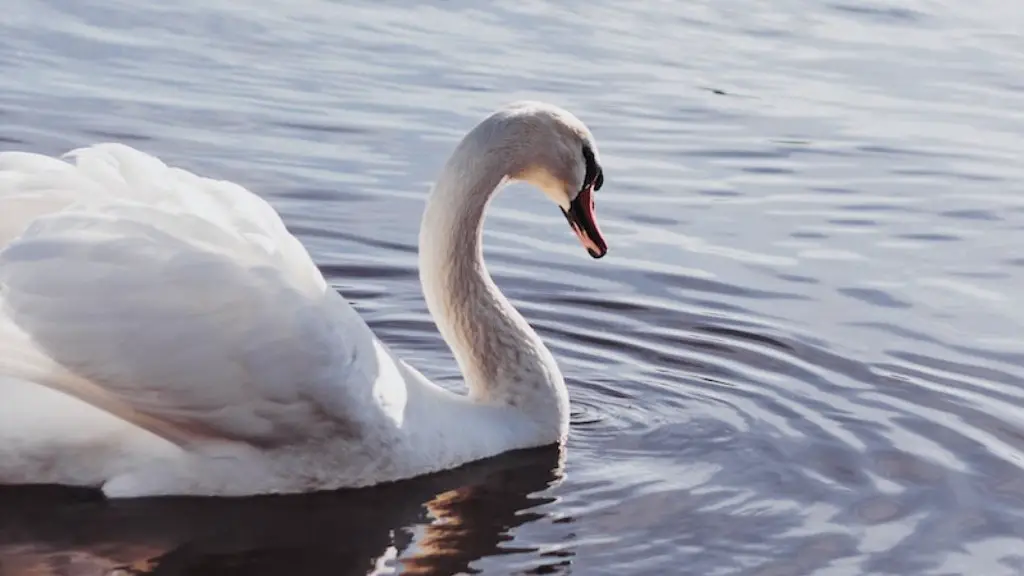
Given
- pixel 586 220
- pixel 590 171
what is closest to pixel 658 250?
pixel 586 220

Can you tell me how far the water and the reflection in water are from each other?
14 millimetres

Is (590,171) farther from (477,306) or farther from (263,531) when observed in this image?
(263,531)

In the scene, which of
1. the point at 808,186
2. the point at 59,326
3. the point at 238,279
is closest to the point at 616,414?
the point at 238,279

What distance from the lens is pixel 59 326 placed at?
20.6ft

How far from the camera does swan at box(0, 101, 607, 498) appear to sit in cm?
636

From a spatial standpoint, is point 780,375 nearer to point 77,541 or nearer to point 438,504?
point 438,504

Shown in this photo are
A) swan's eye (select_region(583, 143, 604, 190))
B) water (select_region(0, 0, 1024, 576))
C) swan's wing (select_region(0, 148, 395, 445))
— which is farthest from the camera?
swan's eye (select_region(583, 143, 604, 190))

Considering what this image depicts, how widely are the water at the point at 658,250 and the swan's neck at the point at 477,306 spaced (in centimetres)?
29

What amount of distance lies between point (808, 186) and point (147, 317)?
6.68m

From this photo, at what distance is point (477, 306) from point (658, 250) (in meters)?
2.88

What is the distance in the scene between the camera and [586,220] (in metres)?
7.98

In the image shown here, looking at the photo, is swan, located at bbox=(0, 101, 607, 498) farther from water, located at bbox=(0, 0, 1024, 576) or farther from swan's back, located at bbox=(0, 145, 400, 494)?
water, located at bbox=(0, 0, 1024, 576)

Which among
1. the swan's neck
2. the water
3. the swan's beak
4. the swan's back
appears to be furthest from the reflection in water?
the swan's beak

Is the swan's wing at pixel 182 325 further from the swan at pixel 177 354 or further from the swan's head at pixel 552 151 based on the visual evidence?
the swan's head at pixel 552 151
